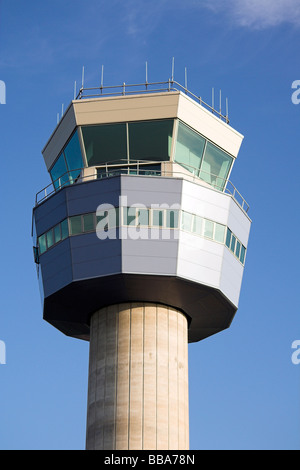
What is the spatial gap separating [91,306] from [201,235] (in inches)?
262

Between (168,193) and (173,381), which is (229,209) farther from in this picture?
(173,381)

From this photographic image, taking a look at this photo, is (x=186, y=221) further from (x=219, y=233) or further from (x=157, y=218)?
(x=219, y=233)

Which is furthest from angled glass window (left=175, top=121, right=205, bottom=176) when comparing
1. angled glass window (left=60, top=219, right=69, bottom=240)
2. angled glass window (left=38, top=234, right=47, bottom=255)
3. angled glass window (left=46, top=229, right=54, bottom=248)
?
angled glass window (left=38, top=234, right=47, bottom=255)

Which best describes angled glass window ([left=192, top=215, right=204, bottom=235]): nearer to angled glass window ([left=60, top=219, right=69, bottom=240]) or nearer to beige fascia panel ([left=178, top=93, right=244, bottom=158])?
beige fascia panel ([left=178, top=93, right=244, bottom=158])

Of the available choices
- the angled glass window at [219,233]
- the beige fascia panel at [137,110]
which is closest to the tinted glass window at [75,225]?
the beige fascia panel at [137,110]

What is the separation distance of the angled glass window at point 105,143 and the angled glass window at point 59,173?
2105mm

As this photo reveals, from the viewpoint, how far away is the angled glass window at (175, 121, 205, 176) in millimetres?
42688

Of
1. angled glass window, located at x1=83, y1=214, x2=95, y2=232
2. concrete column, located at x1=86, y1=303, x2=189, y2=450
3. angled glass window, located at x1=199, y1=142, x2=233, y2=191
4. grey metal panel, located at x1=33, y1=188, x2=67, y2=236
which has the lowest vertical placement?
concrete column, located at x1=86, y1=303, x2=189, y2=450

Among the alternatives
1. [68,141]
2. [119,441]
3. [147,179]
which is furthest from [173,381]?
[68,141]

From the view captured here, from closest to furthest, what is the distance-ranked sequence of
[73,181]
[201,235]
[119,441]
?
[119,441], [201,235], [73,181]

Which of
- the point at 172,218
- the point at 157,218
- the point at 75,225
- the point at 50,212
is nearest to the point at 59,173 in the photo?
the point at 50,212

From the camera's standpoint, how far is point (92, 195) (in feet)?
133

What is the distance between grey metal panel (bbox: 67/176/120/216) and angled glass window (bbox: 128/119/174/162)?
8.62ft
